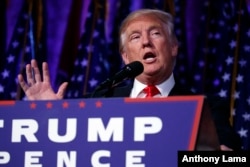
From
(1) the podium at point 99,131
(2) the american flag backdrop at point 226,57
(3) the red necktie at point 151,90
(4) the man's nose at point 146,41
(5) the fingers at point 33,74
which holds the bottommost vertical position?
(1) the podium at point 99,131

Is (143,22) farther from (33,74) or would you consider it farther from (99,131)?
(99,131)

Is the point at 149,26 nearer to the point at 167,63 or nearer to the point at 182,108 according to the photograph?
the point at 167,63

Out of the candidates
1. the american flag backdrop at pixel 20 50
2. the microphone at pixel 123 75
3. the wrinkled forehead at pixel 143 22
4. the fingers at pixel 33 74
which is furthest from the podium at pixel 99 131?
the american flag backdrop at pixel 20 50

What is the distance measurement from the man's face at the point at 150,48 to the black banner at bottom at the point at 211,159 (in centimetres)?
83

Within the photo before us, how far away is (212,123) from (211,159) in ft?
0.20

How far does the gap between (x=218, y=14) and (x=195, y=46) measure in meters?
0.21

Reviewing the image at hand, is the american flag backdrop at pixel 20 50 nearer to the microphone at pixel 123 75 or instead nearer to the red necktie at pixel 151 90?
the red necktie at pixel 151 90

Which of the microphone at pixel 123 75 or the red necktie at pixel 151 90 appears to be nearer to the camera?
the microphone at pixel 123 75

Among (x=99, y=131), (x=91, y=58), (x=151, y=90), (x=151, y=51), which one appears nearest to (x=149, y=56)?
(x=151, y=51)

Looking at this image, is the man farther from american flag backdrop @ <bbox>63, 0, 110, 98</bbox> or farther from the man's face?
american flag backdrop @ <bbox>63, 0, 110, 98</bbox>

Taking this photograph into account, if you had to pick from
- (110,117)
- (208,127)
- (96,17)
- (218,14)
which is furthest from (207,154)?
(96,17)

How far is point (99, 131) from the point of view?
84cm

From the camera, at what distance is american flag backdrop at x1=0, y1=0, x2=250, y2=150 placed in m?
2.47

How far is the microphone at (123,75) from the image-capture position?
3.71 ft
